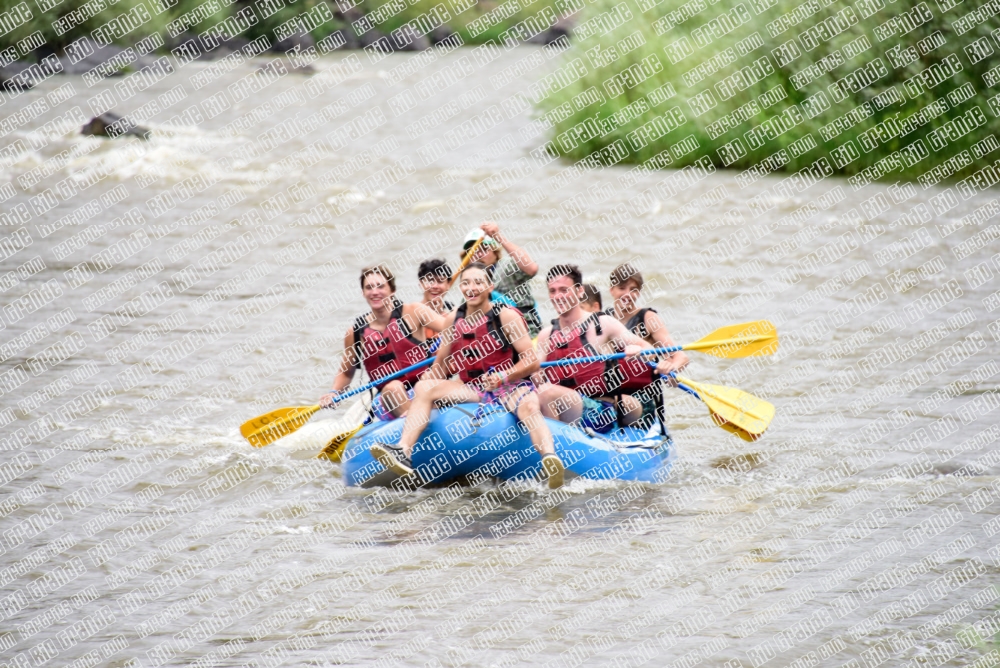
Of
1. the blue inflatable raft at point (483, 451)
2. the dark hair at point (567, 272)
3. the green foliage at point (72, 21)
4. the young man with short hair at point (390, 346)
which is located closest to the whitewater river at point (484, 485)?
the blue inflatable raft at point (483, 451)

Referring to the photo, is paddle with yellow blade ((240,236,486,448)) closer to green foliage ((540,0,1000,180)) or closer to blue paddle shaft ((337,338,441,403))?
blue paddle shaft ((337,338,441,403))

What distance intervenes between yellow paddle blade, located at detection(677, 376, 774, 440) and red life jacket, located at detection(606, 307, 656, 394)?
0.96ft

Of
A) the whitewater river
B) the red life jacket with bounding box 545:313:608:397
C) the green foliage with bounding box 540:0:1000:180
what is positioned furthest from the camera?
the green foliage with bounding box 540:0:1000:180

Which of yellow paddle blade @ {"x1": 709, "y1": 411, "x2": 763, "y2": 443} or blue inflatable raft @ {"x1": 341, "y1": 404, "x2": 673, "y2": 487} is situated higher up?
blue inflatable raft @ {"x1": 341, "y1": 404, "x2": 673, "y2": 487}

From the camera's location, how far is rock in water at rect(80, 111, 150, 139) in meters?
17.9

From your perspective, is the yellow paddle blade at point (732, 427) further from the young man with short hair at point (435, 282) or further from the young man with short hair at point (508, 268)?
the young man with short hair at point (435, 282)

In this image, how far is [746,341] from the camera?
22.8 ft

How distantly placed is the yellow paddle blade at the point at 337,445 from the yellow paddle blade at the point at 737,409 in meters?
1.86

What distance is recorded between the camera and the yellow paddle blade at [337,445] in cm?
693

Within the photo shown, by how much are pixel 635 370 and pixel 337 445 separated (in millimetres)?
1694

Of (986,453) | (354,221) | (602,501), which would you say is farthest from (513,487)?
(354,221)

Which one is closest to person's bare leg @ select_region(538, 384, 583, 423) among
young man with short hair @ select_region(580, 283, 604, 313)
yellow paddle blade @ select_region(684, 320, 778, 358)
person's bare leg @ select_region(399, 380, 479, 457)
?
person's bare leg @ select_region(399, 380, 479, 457)

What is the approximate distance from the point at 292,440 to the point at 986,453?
404cm

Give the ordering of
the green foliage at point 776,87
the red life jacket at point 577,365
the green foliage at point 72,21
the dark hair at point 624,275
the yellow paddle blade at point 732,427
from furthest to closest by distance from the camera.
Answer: the green foliage at point 72,21, the green foliage at point 776,87, the yellow paddle blade at point 732,427, the dark hair at point 624,275, the red life jacket at point 577,365
